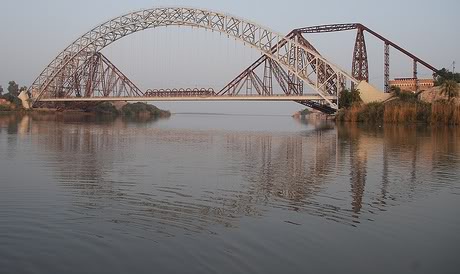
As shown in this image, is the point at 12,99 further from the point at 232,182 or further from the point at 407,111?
the point at 232,182

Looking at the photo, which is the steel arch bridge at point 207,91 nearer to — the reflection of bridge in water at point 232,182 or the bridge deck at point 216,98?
the bridge deck at point 216,98

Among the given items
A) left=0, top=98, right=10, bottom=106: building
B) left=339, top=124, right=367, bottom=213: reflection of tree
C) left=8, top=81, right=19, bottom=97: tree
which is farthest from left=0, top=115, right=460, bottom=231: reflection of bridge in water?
left=8, top=81, right=19, bottom=97: tree

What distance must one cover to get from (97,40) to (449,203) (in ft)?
249

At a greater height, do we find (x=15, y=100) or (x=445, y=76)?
(x=445, y=76)

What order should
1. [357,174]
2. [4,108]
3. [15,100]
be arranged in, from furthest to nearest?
[15,100]
[4,108]
[357,174]

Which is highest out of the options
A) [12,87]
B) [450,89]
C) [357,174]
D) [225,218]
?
[12,87]

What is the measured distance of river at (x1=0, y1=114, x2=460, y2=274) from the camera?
6.57m

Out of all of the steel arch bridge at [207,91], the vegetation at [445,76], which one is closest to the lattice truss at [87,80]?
the steel arch bridge at [207,91]

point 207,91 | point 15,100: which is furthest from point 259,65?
point 15,100

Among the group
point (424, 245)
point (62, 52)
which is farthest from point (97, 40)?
point (424, 245)

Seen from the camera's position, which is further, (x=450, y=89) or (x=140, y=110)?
(x=140, y=110)

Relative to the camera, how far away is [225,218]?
884 centimetres

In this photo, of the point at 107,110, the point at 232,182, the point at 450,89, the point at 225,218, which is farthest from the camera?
the point at 107,110

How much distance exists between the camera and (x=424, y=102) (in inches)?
2440
